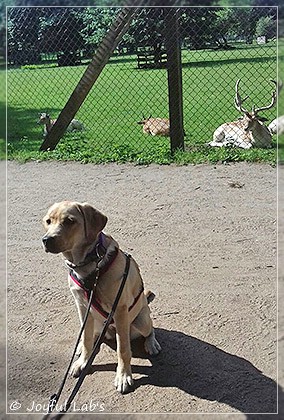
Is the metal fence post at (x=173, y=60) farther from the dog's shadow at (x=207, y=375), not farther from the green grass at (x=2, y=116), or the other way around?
the dog's shadow at (x=207, y=375)

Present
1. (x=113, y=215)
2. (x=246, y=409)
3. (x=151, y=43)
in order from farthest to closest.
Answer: (x=151, y=43), (x=113, y=215), (x=246, y=409)

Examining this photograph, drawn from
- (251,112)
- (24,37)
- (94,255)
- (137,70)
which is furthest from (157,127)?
(94,255)

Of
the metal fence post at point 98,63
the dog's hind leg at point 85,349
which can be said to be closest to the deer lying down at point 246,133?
the metal fence post at point 98,63

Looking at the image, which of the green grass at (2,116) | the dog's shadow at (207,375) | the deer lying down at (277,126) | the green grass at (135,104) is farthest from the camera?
the deer lying down at (277,126)

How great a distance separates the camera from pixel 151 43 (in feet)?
26.1

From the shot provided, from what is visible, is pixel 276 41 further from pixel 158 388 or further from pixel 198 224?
pixel 158 388

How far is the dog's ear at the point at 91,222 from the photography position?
2746mm

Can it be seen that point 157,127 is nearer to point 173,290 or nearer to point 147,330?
point 173,290

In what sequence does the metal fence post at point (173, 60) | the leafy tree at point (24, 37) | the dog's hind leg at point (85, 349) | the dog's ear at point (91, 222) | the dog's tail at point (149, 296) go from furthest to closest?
the leafy tree at point (24, 37), the metal fence post at point (173, 60), the dog's tail at point (149, 296), the dog's hind leg at point (85, 349), the dog's ear at point (91, 222)

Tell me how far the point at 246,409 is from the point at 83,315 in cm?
92

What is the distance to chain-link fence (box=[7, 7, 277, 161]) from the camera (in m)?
7.71

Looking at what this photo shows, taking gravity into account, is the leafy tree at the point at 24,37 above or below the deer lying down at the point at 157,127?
above

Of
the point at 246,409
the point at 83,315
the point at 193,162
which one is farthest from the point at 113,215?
the point at 246,409

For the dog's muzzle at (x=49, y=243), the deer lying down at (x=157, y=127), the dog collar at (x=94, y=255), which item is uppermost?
the dog's muzzle at (x=49, y=243)
